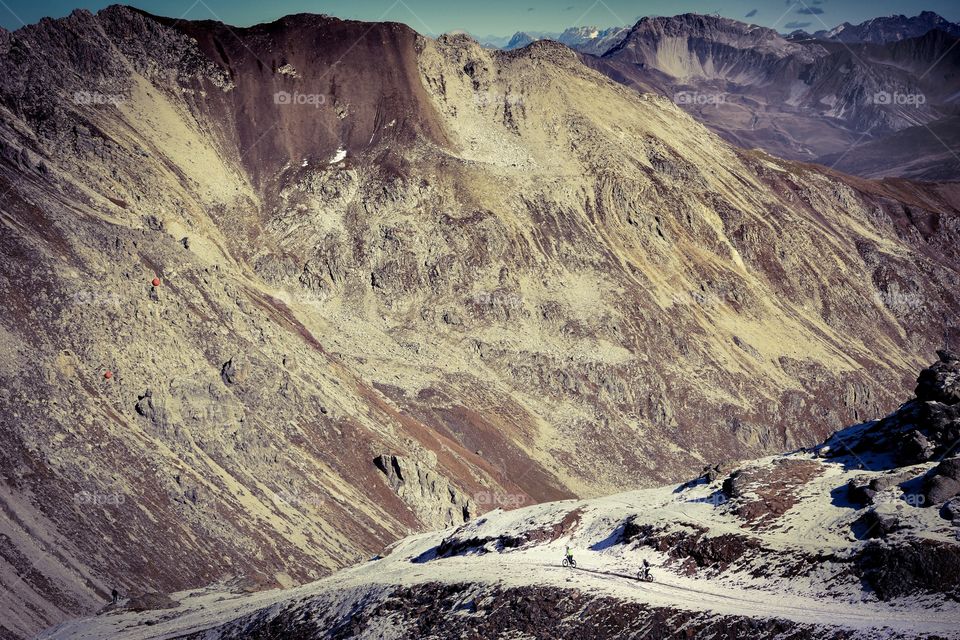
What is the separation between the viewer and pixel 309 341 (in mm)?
83812

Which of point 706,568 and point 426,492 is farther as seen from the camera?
point 426,492

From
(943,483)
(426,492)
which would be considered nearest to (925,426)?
(943,483)

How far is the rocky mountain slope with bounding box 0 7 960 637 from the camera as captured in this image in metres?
63.0

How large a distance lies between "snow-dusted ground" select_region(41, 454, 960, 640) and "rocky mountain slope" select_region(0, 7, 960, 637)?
21.4 ft

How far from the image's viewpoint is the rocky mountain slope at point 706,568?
3859 cm

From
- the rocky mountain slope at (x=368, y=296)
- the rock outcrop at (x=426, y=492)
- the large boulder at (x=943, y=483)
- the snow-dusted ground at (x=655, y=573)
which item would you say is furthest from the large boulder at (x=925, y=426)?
the rocky mountain slope at (x=368, y=296)

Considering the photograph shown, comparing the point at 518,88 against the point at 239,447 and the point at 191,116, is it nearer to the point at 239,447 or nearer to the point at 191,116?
the point at 191,116

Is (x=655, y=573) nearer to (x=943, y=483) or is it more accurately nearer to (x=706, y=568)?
(x=706, y=568)

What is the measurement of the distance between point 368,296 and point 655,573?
5467 centimetres

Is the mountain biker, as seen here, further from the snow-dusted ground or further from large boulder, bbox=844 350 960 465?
large boulder, bbox=844 350 960 465

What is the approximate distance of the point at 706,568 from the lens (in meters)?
43.7

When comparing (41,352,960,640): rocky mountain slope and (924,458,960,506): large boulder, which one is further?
(924,458,960,506): large boulder

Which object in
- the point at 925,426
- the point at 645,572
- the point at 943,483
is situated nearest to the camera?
the point at 943,483

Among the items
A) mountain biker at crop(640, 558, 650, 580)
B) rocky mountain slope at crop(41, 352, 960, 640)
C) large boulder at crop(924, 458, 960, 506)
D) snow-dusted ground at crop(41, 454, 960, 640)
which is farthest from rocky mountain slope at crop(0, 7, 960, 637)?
large boulder at crop(924, 458, 960, 506)
